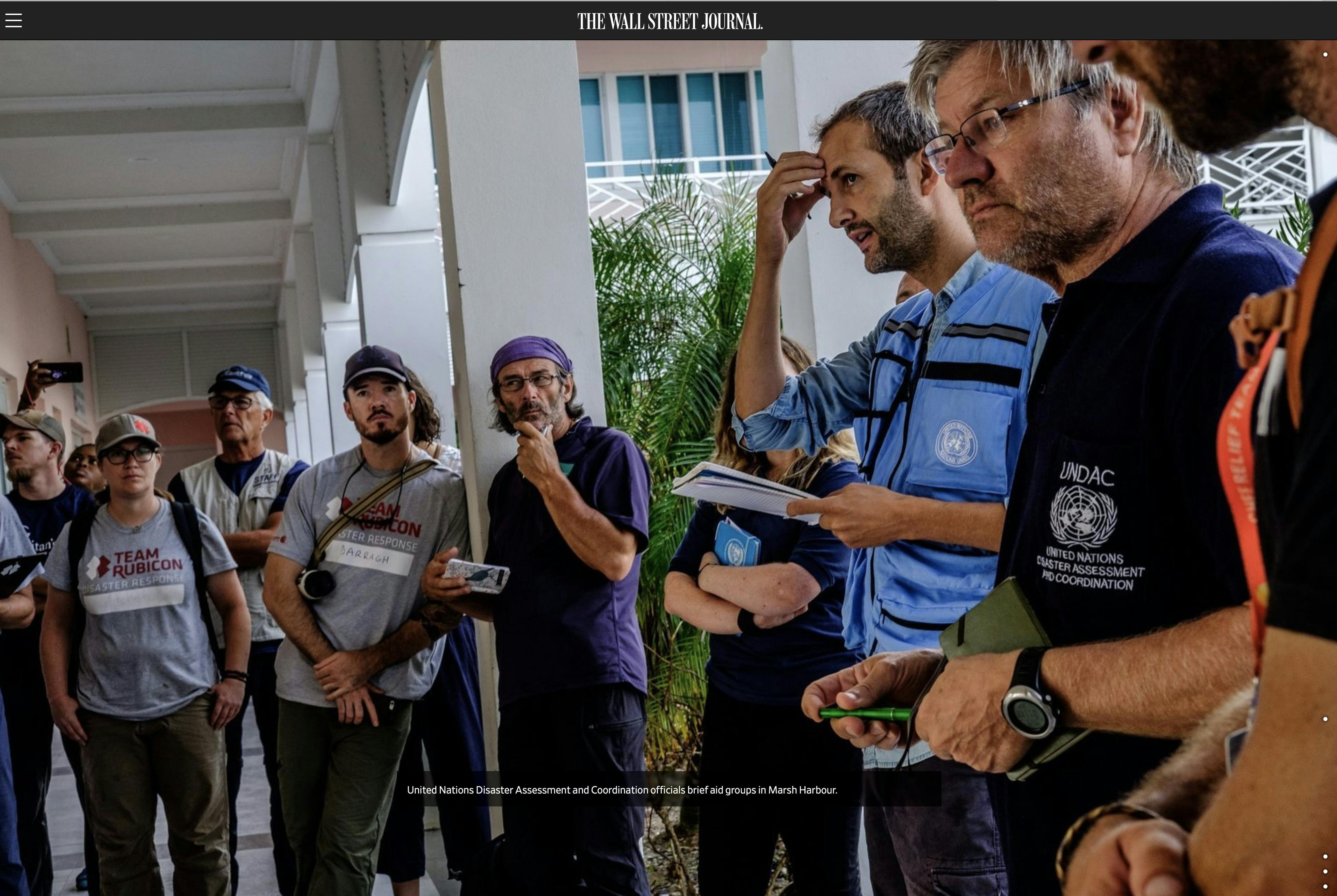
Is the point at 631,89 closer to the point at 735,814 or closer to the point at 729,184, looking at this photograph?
the point at 729,184

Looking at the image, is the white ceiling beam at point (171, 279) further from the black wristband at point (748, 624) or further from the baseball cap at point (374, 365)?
the black wristband at point (748, 624)

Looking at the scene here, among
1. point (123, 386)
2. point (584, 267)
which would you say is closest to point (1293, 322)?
point (584, 267)

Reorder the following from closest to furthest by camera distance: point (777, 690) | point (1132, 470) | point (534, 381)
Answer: point (1132, 470)
point (777, 690)
point (534, 381)

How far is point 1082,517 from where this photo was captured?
99 centimetres

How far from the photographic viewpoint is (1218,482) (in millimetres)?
880

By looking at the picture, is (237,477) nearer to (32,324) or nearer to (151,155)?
(151,155)

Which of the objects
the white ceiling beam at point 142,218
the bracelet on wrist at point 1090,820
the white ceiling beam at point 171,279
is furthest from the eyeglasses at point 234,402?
the white ceiling beam at point 171,279

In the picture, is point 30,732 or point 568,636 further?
point 30,732

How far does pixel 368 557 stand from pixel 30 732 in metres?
1.33

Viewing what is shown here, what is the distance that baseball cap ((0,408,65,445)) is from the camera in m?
3.93

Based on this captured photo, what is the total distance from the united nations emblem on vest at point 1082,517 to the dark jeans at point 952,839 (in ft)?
2.16

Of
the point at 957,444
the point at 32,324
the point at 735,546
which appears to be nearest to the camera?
the point at 957,444

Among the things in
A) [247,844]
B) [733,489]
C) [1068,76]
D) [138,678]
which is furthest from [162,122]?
[1068,76]

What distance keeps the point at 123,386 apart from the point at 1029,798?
543 inches
